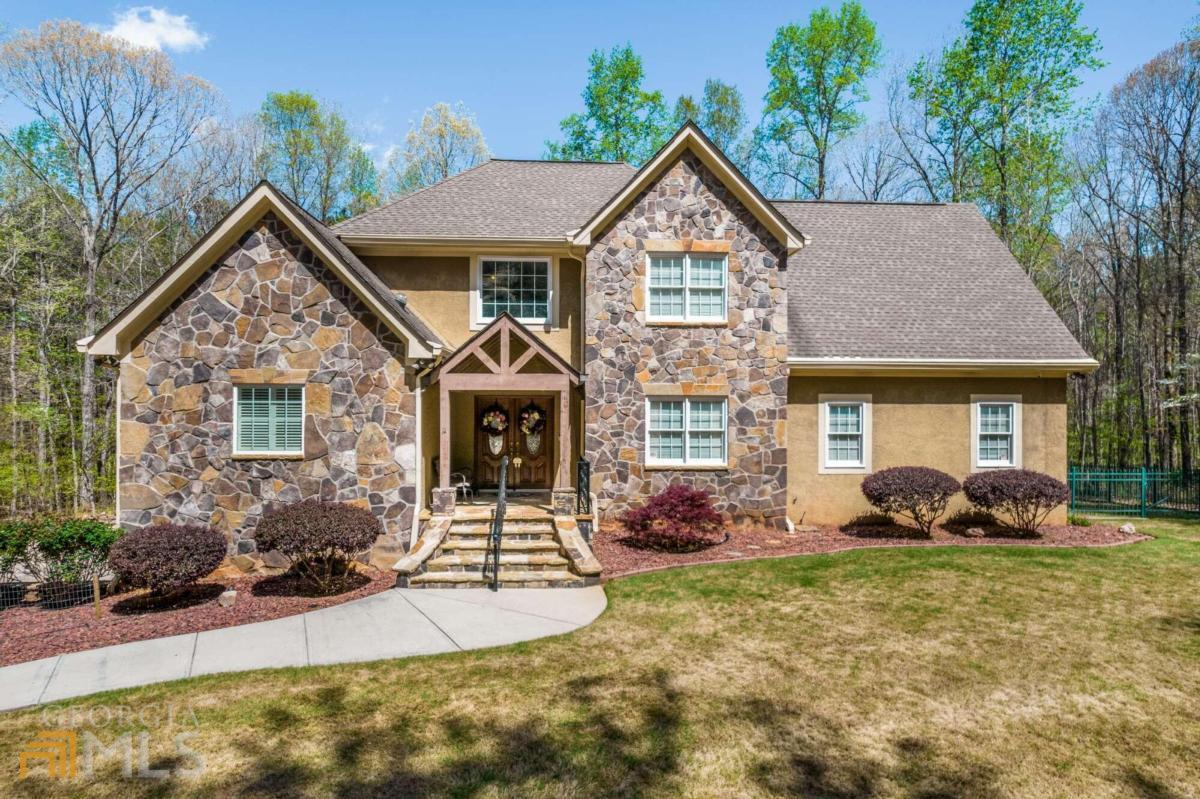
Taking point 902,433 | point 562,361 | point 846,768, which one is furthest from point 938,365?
point 846,768

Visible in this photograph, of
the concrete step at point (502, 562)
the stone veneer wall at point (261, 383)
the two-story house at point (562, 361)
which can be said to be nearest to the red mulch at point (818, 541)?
the two-story house at point (562, 361)

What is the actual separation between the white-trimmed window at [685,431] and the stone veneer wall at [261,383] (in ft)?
16.3

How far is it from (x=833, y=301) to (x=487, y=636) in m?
11.3

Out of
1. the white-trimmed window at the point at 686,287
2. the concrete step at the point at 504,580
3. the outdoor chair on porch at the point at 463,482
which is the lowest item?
the concrete step at the point at 504,580

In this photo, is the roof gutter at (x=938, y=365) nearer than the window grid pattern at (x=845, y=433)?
Yes

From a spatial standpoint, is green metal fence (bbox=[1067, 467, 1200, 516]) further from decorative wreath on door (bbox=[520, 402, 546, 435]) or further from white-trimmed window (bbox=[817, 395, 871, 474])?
decorative wreath on door (bbox=[520, 402, 546, 435])

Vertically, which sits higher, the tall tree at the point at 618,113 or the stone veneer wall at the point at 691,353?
the tall tree at the point at 618,113

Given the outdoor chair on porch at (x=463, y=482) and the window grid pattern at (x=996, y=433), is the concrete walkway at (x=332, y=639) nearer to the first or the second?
the outdoor chair on porch at (x=463, y=482)

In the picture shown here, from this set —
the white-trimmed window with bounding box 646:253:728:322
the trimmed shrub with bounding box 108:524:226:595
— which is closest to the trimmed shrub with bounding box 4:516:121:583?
the trimmed shrub with bounding box 108:524:226:595

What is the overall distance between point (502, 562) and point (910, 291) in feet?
38.5

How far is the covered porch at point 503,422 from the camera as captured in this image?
38.5 feet

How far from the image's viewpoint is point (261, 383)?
1044 centimetres

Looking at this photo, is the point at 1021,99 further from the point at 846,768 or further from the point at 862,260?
the point at 846,768

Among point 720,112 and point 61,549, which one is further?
point 720,112
